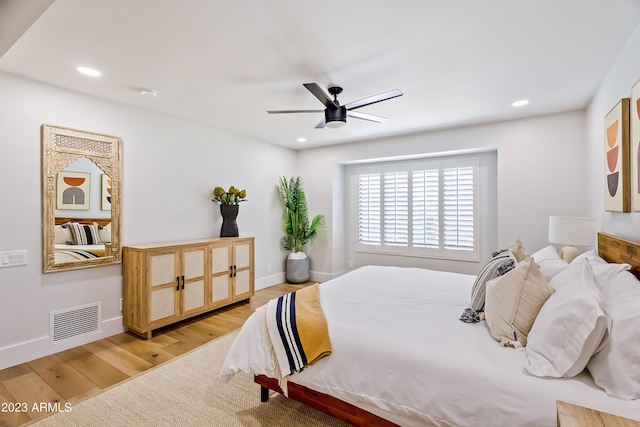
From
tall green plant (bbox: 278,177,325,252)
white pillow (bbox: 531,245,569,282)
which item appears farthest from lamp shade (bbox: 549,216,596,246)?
tall green plant (bbox: 278,177,325,252)

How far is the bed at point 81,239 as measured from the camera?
114 inches

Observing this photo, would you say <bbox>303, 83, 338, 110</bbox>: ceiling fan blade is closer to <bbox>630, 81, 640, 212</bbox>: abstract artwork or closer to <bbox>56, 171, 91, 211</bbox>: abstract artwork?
<bbox>630, 81, 640, 212</bbox>: abstract artwork

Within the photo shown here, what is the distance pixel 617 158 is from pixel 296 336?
2.64m

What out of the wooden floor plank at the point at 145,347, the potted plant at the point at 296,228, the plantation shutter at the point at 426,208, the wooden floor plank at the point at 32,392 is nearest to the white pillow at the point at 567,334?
the wooden floor plank at the point at 145,347

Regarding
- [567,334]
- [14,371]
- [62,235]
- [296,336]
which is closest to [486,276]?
[567,334]

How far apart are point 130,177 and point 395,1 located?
315cm

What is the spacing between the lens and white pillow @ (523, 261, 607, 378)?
1.25m

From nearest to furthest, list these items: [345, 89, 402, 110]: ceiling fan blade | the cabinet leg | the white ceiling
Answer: the white ceiling
the cabinet leg
[345, 89, 402, 110]: ceiling fan blade

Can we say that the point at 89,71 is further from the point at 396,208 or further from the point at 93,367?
the point at 396,208

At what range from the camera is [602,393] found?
1184mm

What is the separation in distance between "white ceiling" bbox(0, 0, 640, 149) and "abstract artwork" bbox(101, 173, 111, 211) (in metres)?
0.85

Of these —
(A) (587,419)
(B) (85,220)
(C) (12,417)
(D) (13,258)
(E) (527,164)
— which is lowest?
(C) (12,417)

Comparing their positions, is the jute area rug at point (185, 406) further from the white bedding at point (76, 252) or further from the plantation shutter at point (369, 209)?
the plantation shutter at point (369, 209)

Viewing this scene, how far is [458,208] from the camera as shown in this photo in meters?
4.59
